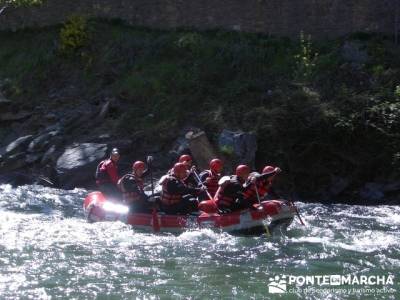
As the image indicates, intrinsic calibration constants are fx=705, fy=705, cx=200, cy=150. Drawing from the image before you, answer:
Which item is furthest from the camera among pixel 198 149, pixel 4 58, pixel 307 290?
pixel 4 58

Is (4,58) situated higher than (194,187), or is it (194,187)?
(4,58)

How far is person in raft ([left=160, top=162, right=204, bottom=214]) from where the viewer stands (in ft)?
41.5

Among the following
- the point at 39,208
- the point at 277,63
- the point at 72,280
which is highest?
the point at 277,63

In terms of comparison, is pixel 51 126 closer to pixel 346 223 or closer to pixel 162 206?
pixel 162 206

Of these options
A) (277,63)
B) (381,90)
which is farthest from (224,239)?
(277,63)

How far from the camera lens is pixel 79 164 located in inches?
666

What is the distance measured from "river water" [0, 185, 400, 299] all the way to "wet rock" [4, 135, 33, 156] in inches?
188

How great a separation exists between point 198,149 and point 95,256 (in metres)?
6.77

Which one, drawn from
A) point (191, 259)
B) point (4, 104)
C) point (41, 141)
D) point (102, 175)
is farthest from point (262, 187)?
point (4, 104)

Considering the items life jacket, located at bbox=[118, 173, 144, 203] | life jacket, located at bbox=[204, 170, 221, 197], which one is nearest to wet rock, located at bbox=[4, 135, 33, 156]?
life jacket, located at bbox=[118, 173, 144, 203]

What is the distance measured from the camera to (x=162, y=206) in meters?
12.8

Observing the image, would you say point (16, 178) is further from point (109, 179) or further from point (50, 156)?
point (109, 179)

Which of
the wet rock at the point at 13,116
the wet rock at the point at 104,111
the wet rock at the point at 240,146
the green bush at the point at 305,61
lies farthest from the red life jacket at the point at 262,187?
the wet rock at the point at 13,116

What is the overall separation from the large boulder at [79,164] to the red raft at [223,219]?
13.4 ft
